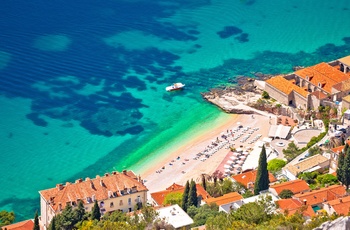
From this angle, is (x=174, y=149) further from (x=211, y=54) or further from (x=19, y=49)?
(x=19, y=49)

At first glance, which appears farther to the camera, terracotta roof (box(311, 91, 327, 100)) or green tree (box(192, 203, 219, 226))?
terracotta roof (box(311, 91, 327, 100))

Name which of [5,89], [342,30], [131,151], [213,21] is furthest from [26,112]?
[342,30]

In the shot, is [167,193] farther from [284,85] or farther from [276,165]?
[284,85]

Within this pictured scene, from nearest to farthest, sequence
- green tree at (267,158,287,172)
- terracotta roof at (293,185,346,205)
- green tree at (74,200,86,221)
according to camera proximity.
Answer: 1. green tree at (74,200,86,221)
2. terracotta roof at (293,185,346,205)
3. green tree at (267,158,287,172)

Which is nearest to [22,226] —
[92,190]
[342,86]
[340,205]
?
[92,190]

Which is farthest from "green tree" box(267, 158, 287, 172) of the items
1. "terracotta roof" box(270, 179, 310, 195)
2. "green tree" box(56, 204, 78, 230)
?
"green tree" box(56, 204, 78, 230)

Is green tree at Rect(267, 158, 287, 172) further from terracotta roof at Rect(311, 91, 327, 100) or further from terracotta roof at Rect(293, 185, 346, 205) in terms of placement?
terracotta roof at Rect(311, 91, 327, 100)
